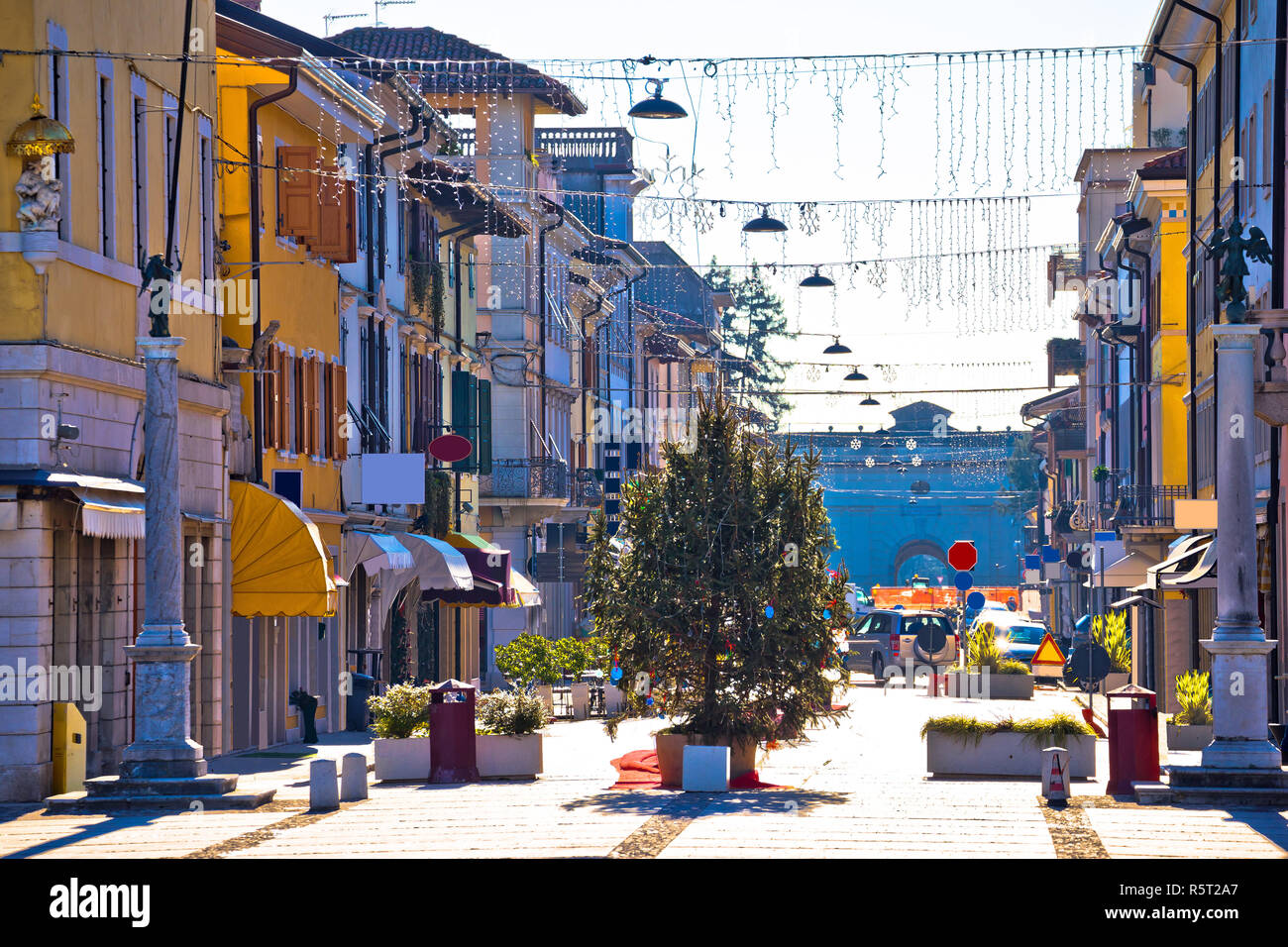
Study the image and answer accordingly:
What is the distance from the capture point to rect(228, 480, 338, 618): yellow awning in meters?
28.0

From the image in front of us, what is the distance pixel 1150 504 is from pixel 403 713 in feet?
80.0

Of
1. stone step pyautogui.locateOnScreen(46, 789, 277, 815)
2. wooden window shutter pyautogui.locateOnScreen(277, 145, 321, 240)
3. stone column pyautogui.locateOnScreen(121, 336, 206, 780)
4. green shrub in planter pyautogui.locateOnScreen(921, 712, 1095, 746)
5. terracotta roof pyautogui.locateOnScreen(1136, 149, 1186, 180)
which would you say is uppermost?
terracotta roof pyautogui.locateOnScreen(1136, 149, 1186, 180)

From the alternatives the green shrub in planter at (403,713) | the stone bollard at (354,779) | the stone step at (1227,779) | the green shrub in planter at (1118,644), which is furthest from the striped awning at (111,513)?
the green shrub in planter at (1118,644)

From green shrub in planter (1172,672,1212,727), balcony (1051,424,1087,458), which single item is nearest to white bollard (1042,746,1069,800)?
green shrub in planter (1172,672,1212,727)

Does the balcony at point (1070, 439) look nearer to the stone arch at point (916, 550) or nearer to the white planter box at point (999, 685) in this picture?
the stone arch at point (916, 550)

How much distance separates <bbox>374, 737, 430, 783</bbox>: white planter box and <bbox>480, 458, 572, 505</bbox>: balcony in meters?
26.5

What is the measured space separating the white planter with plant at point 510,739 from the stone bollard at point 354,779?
2799mm

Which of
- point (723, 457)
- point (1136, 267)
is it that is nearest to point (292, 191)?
point (723, 457)

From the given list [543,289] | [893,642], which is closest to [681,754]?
[893,642]

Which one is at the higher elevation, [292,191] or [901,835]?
[292,191]

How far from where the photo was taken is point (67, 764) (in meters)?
21.5

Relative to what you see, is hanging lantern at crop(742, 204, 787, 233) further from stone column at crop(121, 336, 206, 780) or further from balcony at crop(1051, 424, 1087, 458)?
balcony at crop(1051, 424, 1087, 458)

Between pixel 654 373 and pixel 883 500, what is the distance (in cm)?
2935
